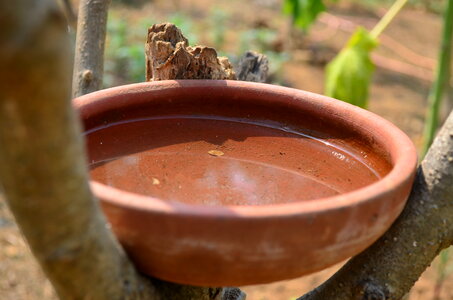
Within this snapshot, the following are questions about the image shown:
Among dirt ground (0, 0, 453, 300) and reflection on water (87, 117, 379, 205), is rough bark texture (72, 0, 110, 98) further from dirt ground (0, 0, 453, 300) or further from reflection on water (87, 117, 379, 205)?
dirt ground (0, 0, 453, 300)

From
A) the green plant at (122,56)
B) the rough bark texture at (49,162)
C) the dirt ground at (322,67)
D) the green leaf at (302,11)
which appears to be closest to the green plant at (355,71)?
the dirt ground at (322,67)

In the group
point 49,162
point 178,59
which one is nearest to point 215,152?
point 178,59

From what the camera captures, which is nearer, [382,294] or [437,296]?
[382,294]

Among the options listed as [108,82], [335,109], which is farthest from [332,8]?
[335,109]

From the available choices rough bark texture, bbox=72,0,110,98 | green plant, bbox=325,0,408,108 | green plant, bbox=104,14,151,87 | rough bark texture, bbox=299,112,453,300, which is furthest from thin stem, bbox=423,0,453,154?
green plant, bbox=104,14,151,87

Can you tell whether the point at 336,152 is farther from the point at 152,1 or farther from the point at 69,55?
the point at 152,1

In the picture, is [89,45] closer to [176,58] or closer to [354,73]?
[176,58]
